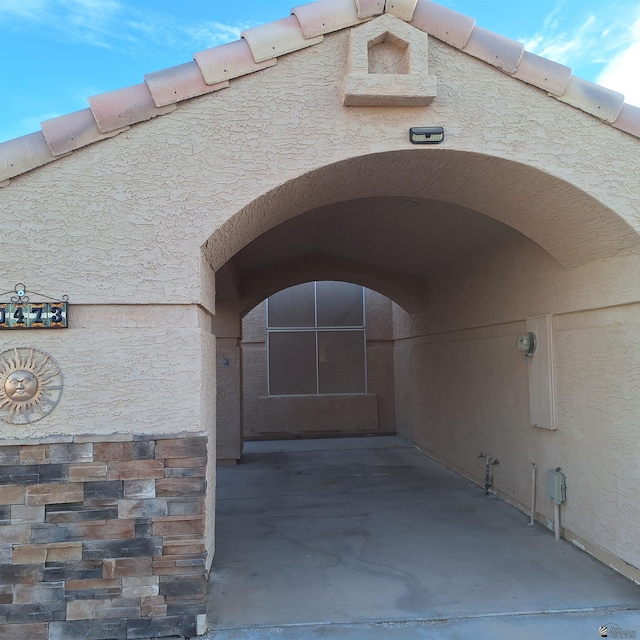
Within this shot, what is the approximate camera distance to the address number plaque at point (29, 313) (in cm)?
344

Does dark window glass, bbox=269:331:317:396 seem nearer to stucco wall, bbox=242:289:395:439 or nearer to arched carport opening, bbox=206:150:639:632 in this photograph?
stucco wall, bbox=242:289:395:439

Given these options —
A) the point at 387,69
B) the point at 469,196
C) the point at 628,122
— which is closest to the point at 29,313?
the point at 387,69

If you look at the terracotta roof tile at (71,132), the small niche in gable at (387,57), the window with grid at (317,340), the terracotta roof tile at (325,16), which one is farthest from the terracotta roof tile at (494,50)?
the window with grid at (317,340)

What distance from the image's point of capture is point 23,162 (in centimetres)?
350

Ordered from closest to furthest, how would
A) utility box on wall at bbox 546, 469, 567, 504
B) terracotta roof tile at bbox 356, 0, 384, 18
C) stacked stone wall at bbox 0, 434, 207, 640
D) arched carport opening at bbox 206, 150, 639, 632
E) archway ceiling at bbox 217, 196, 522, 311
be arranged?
stacked stone wall at bbox 0, 434, 207, 640 < terracotta roof tile at bbox 356, 0, 384, 18 < arched carport opening at bbox 206, 150, 639, 632 < utility box on wall at bbox 546, 469, 567, 504 < archway ceiling at bbox 217, 196, 522, 311

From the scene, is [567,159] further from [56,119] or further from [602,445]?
[56,119]

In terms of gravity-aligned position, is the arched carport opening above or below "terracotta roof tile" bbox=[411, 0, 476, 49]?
below

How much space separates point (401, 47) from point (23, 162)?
2.82 meters

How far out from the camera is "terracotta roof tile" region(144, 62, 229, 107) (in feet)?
11.8

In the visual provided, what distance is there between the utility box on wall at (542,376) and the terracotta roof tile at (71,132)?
169 inches

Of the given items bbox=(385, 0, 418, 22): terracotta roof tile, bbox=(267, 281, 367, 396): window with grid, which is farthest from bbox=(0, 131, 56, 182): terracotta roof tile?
bbox=(267, 281, 367, 396): window with grid

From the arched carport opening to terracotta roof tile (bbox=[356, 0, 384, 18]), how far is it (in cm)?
103

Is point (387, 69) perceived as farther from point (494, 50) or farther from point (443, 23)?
point (494, 50)

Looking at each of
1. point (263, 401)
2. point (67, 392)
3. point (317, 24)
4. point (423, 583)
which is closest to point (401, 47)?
point (317, 24)
